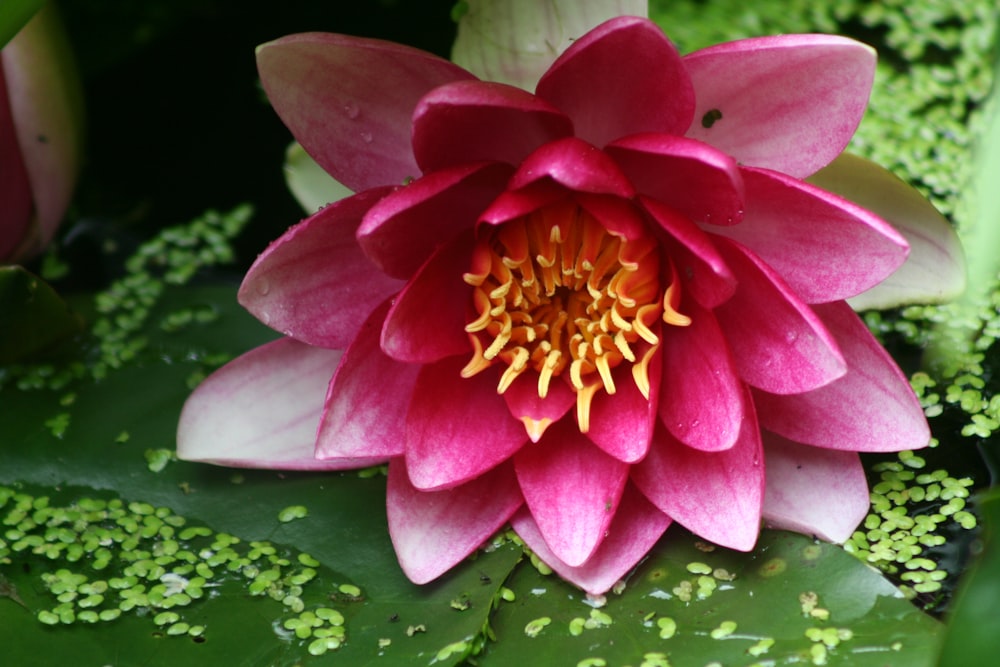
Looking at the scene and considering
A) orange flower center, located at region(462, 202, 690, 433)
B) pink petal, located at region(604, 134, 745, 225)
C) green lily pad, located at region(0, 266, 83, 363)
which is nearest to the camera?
pink petal, located at region(604, 134, 745, 225)

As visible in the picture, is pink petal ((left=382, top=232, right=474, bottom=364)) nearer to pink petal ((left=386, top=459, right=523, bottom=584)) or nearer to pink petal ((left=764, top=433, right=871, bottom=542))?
pink petal ((left=386, top=459, right=523, bottom=584))

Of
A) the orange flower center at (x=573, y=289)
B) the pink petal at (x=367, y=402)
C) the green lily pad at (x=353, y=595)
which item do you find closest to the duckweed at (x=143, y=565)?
the green lily pad at (x=353, y=595)

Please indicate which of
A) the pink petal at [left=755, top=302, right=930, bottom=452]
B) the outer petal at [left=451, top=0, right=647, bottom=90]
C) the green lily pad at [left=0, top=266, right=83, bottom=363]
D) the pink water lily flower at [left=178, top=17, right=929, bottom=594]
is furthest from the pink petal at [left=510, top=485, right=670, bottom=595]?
the green lily pad at [left=0, top=266, right=83, bottom=363]

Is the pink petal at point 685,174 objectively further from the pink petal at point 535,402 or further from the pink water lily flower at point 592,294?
the pink petal at point 535,402

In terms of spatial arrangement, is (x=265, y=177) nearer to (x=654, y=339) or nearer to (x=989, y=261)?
(x=654, y=339)

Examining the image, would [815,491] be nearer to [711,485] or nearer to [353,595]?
[711,485]

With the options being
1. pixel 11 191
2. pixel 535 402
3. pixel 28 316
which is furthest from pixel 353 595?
pixel 11 191
